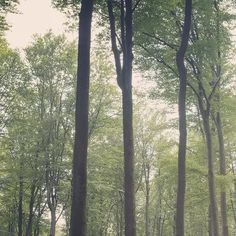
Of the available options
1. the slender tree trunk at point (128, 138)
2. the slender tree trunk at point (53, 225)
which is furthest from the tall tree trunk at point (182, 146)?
the slender tree trunk at point (53, 225)

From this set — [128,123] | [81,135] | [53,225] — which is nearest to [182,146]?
[128,123]

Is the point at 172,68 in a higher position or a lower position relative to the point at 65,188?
higher

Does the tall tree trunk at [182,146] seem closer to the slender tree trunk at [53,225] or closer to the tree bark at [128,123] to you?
the tree bark at [128,123]

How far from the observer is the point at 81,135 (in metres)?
7.98

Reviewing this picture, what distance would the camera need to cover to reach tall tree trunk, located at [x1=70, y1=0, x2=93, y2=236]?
737cm

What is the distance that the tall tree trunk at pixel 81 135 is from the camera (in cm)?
737

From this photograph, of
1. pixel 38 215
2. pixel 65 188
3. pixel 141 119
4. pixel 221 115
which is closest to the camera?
pixel 221 115

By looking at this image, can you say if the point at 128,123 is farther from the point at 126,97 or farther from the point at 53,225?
the point at 53,225

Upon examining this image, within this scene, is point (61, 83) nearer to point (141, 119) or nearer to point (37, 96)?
point (37, 96)

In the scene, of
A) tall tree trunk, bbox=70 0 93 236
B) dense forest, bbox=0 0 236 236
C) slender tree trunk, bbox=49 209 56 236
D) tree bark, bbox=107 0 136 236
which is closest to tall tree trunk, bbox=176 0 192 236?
dense forest, bbox=0 0 236 236

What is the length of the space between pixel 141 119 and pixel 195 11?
1590 centimetres

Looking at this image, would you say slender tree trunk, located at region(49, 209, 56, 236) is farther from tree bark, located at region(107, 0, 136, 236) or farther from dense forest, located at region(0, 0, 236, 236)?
tree bark, located at region(107, 0, 136, 236)

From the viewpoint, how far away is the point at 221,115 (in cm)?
2009

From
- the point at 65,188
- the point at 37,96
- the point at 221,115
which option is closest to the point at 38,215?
the point at 65,188
